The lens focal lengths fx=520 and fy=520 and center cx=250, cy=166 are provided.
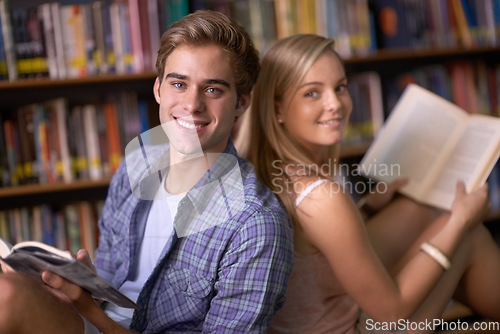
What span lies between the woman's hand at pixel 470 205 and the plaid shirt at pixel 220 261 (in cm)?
47

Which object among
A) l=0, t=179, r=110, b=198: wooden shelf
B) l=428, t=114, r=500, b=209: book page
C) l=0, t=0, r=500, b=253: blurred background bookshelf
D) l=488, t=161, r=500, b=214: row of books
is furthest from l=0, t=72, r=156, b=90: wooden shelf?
l=488, t=161, r=500, b=214: row of books

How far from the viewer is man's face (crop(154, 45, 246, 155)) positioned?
34.9 inches

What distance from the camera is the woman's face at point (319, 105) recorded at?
1.12m

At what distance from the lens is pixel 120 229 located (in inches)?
45.3

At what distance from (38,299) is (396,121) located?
40.8 inches

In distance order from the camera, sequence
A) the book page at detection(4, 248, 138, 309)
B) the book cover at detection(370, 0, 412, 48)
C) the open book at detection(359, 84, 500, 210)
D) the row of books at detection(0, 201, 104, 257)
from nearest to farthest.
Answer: the book page at detection(4, 248, 138, 309)
the open book at detection(359, 84, 500, 210)
the row of books at detection(0, 201, 104, 257)
the book cover at detection(370, 0, 412, 48)

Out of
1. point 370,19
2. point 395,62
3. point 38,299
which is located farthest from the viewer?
point 395,62

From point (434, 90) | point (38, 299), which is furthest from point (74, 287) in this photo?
point (434, 90)

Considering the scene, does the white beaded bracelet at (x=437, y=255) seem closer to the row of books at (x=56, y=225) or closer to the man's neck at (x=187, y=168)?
the man's neck at (x=187, y=168)

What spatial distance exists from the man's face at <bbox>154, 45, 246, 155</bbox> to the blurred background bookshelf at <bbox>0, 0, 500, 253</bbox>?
0.47m

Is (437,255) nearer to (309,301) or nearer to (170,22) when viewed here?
(309,301)

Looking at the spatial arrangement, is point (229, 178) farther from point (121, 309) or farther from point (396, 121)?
point (396, 121)

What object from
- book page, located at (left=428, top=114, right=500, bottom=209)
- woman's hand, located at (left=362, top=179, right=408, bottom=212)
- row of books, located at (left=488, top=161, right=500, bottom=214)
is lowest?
row of books, located at (left=488, top=161, right=500, bottom=214)

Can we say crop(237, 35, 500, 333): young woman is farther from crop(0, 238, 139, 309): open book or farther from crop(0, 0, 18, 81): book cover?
crop(0, 0, 18, 81): book cover
